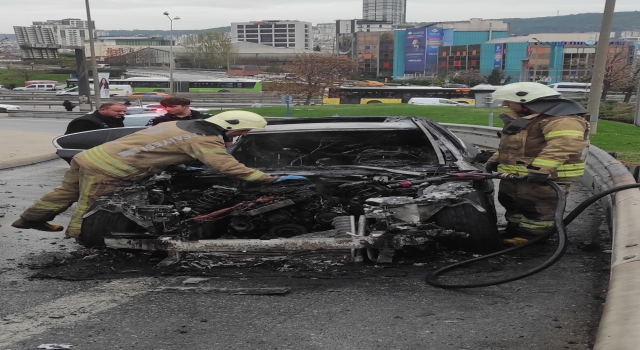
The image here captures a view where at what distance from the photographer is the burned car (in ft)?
13.9

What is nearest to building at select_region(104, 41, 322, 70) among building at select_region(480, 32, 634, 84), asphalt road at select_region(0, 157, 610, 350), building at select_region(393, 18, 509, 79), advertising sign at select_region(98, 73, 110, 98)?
building at select_region(393, 18, 509, 79)

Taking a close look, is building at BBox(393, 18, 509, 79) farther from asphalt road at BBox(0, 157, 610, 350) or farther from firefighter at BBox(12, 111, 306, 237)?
asphalt road at BBox(0, 157, 610, 350)

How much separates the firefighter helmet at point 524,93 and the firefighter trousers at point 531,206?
0.72m

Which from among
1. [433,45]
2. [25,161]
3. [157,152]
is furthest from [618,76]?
[433,45]

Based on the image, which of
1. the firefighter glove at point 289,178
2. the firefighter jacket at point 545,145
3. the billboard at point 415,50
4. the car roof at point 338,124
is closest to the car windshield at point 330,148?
the car roof at point 338,124

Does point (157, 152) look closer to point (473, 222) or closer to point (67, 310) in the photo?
point (67, 310)

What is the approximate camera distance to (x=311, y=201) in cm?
459

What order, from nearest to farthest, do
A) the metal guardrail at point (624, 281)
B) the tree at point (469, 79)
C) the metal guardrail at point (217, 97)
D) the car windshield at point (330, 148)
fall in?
the metal guardrail at point (624, 281) < the car windshield at point (330, 148) < the metal guardrail at point (217, 97) < the tree at point (469, 79)

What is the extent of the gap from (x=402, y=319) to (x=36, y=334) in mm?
2088

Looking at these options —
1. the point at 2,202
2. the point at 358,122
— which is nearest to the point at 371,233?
the point at 358,122

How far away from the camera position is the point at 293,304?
12.1 ft

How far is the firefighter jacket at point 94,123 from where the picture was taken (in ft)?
29.4

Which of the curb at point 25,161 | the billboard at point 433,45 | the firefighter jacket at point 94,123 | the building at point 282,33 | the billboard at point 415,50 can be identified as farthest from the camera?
the building at point 282,33

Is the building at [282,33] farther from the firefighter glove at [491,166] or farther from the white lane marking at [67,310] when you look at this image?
the white lane marking at [67,310]
